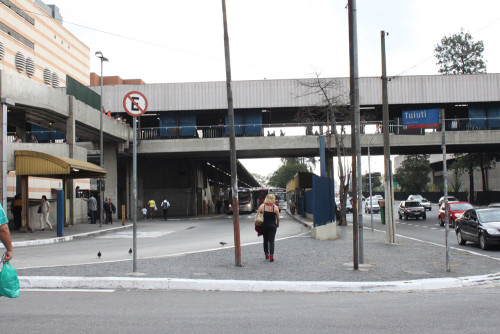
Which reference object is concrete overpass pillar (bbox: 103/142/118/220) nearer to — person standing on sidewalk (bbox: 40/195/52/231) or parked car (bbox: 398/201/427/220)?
person standing on sidewalk (bbox: 40/195/52/231)

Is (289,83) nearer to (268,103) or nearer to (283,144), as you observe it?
(268,103)

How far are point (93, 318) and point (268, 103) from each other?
3476 cm

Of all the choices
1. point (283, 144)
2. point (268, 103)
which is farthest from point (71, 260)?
point (268, 103)

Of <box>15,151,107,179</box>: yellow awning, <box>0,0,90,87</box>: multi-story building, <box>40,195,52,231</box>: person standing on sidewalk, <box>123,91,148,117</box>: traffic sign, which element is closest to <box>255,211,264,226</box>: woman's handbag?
<box>123,91,148,117</box>: traffic sign

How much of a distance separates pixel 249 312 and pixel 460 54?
60.9 meters

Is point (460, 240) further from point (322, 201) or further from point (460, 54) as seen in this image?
point (460, 54)

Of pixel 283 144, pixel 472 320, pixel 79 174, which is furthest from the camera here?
pixel 283 144

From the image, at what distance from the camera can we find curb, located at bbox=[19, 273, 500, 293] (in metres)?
9.12

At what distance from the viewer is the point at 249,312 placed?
277 inches

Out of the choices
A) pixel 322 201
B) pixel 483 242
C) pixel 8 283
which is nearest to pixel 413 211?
pixel 322 201

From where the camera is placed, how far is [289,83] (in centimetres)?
4016

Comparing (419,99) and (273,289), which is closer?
(273,289)

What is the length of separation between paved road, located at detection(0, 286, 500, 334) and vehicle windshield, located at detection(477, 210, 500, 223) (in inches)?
352

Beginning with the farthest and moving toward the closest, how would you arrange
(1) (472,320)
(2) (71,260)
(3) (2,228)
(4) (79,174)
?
(4) (79,174)
(2) (71,260)
(1) (472,320)
(3) (2,228)
